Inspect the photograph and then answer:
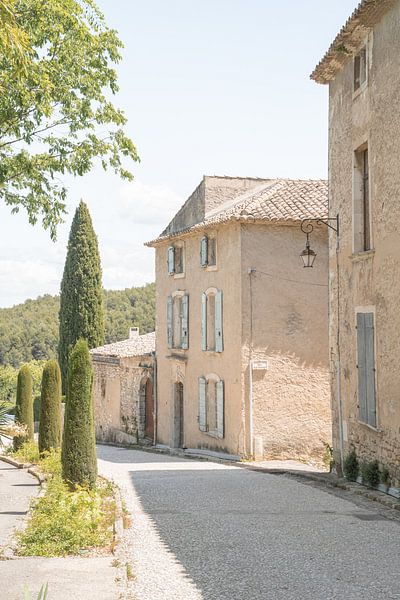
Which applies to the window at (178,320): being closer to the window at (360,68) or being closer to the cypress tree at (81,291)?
the window at (360,68)

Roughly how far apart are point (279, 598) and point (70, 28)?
39.6ft

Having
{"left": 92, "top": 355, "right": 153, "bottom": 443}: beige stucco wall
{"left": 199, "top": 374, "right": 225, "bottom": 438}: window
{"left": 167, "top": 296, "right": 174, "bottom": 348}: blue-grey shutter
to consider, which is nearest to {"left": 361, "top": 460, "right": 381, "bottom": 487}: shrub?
{"left": 199, "top": 374, "right": 225, "bottom": 438}: window

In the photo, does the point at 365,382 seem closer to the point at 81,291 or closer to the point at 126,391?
the point at 126,391

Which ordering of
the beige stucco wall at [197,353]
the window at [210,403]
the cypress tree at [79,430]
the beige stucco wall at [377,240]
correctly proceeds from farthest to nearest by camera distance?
the window at [210,403] → the beige stucco wall at [197,353] → the cypress tree at [79,430] → the beige stucco wall at [377,240]

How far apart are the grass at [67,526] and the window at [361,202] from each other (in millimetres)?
6692

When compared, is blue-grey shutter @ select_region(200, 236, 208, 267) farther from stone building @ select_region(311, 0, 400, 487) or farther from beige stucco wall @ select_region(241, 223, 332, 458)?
stone building @ select_region(311, 0, 400, 487)

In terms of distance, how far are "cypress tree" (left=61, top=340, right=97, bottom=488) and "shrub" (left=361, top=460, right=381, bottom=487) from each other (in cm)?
491

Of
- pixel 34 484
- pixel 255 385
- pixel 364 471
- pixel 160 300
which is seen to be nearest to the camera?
pixel 364 471

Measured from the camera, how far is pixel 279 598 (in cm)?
716

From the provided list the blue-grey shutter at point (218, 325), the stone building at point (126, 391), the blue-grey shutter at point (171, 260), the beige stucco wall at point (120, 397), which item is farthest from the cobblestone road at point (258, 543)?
the beige stucco wall at point (120, 397)

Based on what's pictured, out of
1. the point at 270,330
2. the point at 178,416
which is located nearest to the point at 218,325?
the point at 270,330

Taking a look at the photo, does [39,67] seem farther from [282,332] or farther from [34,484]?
[282,332]

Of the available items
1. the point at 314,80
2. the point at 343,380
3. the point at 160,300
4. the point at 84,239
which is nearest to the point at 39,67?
the point at 314,80

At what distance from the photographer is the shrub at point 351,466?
14461 mm
